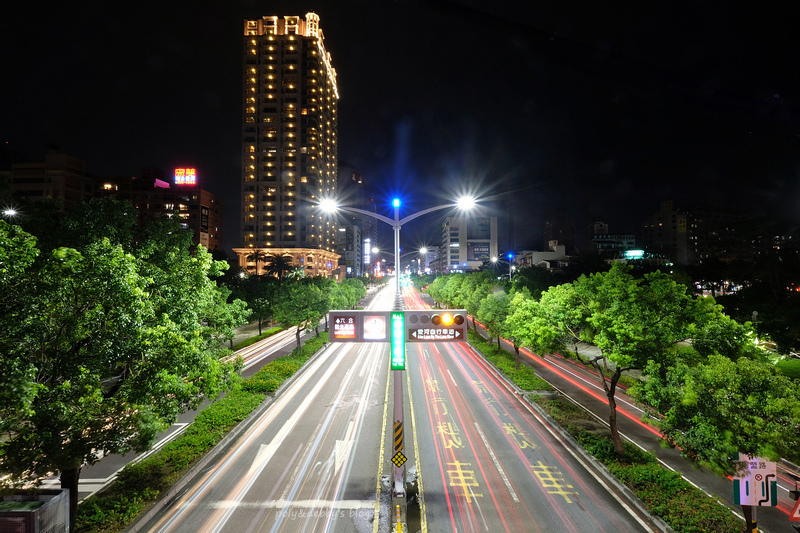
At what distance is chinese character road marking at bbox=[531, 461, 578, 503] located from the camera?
1414 centimetres

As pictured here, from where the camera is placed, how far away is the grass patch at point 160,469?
11773 mm

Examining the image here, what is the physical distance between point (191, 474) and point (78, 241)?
10398 millimetres

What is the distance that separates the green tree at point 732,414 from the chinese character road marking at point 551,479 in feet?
15.7

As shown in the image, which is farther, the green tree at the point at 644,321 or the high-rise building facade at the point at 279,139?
the high-rise building facade at the point at 279,139

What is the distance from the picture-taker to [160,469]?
590 inches

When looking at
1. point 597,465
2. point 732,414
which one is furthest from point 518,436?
point 732,414

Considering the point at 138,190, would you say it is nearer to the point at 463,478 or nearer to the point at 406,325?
the point at 406,325

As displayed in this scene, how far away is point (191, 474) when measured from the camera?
1516cm

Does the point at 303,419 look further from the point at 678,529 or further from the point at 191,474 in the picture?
the point at 678,529

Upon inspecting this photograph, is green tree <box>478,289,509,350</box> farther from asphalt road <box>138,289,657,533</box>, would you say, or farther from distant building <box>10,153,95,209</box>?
distant building <box>10,153,95,209</box>

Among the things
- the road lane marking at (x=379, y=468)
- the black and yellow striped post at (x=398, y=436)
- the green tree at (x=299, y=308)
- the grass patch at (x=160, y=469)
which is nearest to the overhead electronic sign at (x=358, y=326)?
the black and yellow striped post at (x=398, y=436)

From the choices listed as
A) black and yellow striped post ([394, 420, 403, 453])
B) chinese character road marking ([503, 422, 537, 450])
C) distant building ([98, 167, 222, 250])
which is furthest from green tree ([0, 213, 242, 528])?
distant building ([98, 167, 222, 250])

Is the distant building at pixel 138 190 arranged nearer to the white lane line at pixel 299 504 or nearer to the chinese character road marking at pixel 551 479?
the white lane line at pixel 299 504

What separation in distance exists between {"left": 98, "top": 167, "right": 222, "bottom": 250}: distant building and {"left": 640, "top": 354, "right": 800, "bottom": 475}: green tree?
496 ft
